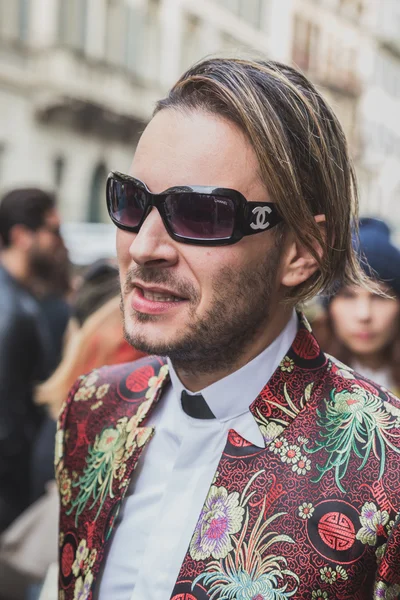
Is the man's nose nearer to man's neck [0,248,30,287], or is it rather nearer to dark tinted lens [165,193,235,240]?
dark tinted lens [165,193,235,240]

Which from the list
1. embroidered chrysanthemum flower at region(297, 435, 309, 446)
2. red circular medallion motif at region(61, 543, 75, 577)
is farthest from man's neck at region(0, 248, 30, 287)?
embroidered chrysanthemum flower at region(297, 435, 309, 446)

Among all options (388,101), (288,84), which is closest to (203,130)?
(288,84)

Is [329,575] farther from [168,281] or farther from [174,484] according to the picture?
→ [168,281]

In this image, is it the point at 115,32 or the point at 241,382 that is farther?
the point at 115,32

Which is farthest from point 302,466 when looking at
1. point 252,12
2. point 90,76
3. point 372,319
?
point 252,12

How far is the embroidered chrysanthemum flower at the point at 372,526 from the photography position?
138cm

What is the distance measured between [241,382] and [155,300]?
25 cm

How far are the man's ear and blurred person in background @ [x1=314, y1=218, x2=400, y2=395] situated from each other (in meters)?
1.33

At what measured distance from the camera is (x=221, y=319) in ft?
4.98

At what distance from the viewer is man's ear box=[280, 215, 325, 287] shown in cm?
163

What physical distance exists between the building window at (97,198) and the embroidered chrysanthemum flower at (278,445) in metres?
18.6

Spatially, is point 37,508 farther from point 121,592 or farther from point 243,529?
point 243,529

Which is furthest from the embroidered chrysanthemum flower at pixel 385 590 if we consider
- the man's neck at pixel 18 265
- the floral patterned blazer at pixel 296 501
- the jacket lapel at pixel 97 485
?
the man's neck at pixel 18 265

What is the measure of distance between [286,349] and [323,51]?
31.8 m
